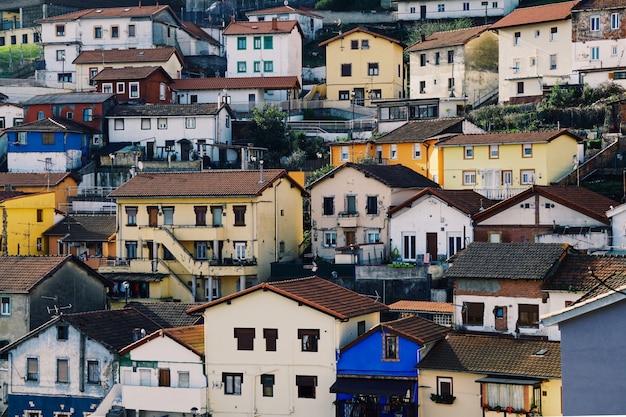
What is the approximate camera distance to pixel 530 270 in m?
43.8

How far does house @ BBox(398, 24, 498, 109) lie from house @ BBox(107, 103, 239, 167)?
13.5 metres

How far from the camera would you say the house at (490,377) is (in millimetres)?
39156

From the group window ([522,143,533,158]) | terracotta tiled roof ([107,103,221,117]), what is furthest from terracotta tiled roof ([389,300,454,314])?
terracotta tiled roof ([107,103,221,117])

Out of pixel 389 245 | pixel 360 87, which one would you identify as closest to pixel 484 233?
pixel 389 245

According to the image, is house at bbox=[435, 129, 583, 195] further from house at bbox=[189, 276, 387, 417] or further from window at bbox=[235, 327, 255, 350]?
A: window at bbox=[235, 327, 255, 350]

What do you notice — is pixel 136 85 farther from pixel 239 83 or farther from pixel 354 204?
pixel 354 204

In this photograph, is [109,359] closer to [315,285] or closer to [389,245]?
[315,285]

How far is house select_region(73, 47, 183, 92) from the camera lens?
89812 millimetres

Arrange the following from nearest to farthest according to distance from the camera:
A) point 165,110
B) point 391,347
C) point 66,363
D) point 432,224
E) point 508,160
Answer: point 391,347
point 66,363
point 432,224
point 508,160
point 165,110

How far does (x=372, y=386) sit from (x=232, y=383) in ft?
17.1

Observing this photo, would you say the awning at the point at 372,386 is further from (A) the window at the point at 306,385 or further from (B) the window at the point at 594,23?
(B) the window at the point at 594,23

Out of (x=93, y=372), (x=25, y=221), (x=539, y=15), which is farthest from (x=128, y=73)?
(x=93, y=372)

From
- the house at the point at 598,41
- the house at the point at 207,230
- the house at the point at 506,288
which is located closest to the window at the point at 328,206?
the house at the point at 207,230

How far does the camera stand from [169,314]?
167 feet
